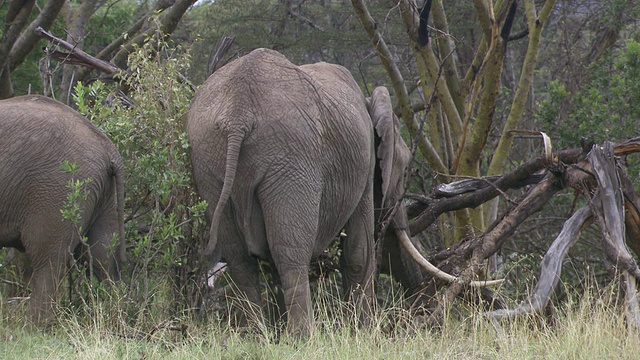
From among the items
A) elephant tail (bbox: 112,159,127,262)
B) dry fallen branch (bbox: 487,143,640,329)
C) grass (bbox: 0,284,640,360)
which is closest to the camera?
grass (bbox: 0,284,640,360)

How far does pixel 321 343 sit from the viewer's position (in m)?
6.16

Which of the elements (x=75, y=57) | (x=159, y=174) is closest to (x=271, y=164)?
(x=159, y=174)

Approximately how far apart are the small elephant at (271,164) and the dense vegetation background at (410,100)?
1.00 ft

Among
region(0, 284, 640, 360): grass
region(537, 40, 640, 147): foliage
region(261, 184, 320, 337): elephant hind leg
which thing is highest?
region(537, 40, 640, 147): foliage

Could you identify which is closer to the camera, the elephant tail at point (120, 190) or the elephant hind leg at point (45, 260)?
the elephant hind leg at point (45, 260)

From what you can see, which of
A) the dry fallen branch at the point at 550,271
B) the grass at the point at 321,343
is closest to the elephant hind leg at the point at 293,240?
the grass at the point at 321,343

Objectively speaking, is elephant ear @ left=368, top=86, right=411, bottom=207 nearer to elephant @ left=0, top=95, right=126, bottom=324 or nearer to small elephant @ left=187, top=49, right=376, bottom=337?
small elephant @ left=187, top=49, right=376, bottom=337

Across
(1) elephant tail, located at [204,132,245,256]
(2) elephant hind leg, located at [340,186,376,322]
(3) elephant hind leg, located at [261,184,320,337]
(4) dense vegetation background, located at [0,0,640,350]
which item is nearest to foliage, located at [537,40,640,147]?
(4) dense vegetation background, located at [0,0,640,350]

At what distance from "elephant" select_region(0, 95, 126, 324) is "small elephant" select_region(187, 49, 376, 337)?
96 cm

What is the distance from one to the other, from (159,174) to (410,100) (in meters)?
4.71

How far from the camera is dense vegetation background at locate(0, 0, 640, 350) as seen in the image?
764 cm

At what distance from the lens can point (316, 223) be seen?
6.82m

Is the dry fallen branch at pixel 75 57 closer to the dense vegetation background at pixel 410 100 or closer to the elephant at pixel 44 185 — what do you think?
the dense vegetation background at pixel 410 100

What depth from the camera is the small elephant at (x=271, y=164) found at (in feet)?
21.5
